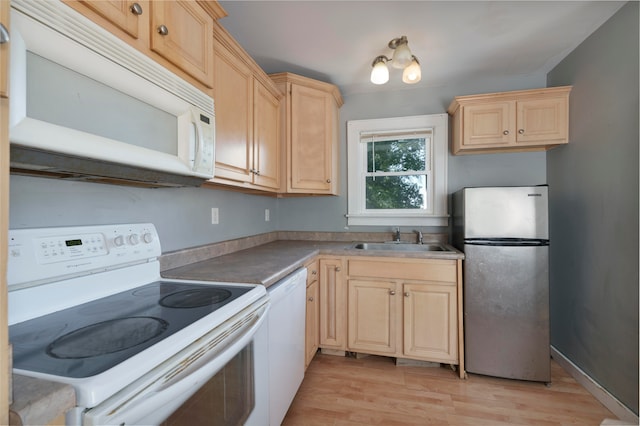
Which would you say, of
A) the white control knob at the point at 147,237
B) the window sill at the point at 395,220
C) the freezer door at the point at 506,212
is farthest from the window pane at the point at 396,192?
the white control knob at the point at 147,237

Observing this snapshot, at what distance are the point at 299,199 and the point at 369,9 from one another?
5.67ft

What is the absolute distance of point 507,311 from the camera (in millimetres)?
1951

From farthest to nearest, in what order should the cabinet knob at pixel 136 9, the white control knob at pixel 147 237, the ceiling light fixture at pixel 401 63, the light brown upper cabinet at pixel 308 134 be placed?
the light brown upper cabinet at pixel 308 134 → the ceiling light fixture at pixel 401 63 → the white control knob at pixel 147 237 → the cabinet knob at pixel 136 9

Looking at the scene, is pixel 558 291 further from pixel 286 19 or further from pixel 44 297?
pixel 44 297

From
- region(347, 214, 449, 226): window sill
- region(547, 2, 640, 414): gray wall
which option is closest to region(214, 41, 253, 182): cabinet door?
region(347, 214, 449, 226): window sill

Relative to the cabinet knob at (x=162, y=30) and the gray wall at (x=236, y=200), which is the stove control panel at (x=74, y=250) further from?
the cabinet knob at (x=162, y=30)

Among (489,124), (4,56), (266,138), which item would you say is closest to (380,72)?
(266,138)

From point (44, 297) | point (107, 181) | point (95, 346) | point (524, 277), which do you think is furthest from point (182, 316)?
point (524, 277)

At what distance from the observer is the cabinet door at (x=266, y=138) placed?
1852mm

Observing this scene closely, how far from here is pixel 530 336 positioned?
6.32 ft

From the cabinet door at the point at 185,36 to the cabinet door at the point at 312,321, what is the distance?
56.3 inches

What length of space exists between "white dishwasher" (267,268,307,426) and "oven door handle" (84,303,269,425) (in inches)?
18.7

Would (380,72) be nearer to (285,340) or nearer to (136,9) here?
(136,9)

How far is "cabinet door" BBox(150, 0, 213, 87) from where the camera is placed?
3.21 ft
